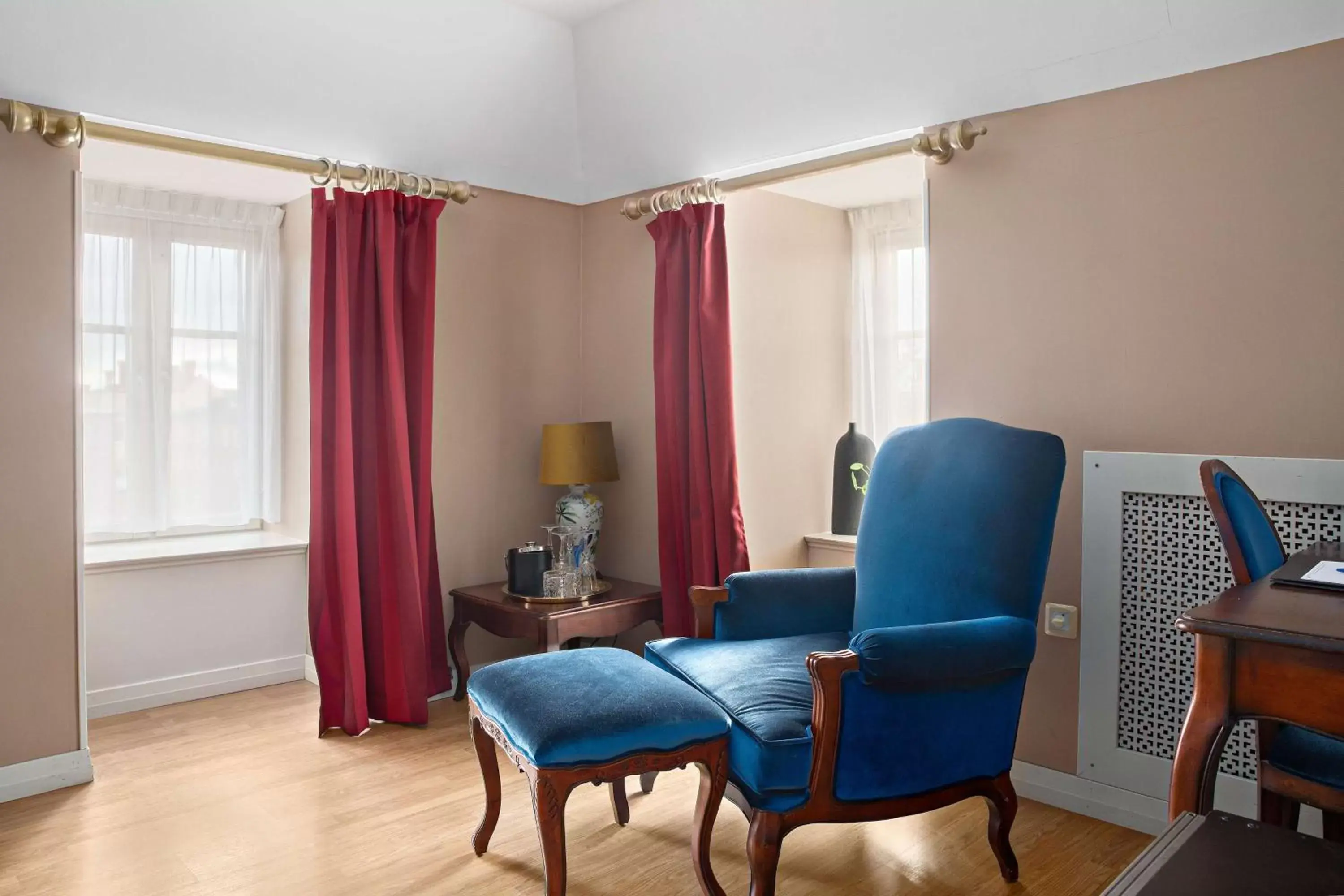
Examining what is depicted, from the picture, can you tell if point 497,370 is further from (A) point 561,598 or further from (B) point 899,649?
(B) point 899,649

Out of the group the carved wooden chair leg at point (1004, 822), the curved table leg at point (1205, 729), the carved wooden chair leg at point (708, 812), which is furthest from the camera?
the carved wooden chair leg at point (1004, 822)

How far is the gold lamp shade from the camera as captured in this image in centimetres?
359

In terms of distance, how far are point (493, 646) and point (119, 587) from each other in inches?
55.3

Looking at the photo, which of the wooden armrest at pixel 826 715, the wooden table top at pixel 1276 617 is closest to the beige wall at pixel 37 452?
the wooden armrest at pixel 826 715

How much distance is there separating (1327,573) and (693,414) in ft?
6.99

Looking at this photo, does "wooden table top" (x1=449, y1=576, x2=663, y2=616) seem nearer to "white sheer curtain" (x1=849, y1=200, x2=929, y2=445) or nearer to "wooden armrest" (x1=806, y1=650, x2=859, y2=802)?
"white sheer curtain" (x1=849, y1=200, x2=929, y2=445)

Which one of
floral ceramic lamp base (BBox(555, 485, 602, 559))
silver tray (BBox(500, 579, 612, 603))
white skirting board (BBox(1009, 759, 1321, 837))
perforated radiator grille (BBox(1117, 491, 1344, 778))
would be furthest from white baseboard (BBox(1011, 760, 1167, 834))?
floral ceramic lamp base (BBox(555, 485, 602, 559))

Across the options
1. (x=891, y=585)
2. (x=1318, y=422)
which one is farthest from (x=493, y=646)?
(x=1318, y=422)

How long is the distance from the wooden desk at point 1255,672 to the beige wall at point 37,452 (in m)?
2.89

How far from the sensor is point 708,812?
2.03 meters

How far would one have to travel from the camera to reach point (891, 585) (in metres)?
2.46

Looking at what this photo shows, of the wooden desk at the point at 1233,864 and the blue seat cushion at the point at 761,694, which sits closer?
the wooden desk at the point at 1233,864

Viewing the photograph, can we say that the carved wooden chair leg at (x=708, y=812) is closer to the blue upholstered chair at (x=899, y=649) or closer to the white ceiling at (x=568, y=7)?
the blue upholstered chair at (x=899, y=649)

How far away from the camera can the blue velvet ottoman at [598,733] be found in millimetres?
1899
